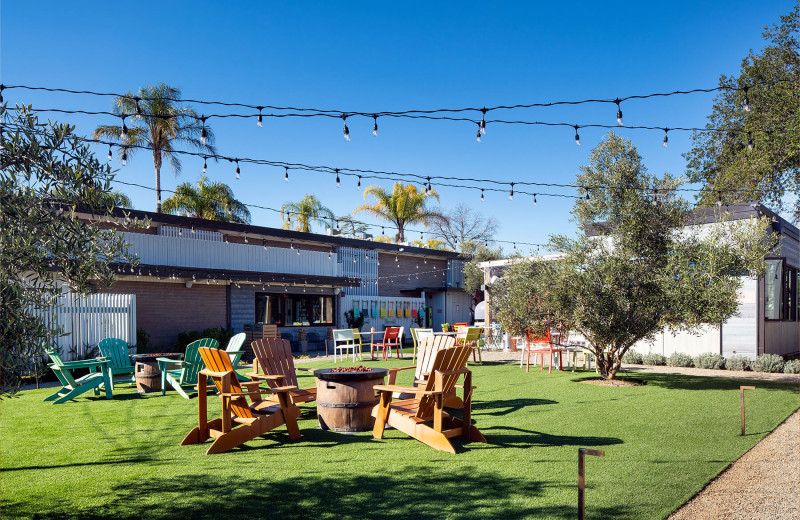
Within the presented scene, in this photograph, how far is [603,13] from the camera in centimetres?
1291

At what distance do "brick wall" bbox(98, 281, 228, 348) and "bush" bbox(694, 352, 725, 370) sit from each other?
47.3ft

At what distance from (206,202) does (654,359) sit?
20937 mm

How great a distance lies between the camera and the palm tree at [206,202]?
1076 inches

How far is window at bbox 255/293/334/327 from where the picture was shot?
21.8 m

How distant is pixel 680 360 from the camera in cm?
1452

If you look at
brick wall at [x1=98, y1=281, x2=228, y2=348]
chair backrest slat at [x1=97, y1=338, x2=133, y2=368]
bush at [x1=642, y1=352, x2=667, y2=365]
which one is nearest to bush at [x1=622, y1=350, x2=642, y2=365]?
bush at [x1=642, y1=352, x2=667, y2=365]

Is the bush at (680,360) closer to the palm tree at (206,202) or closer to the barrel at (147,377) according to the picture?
the barrel at (147,377)

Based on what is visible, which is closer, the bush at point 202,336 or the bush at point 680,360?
the bush at point 680,360

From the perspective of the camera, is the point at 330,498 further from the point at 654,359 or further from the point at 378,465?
the point at 654,359

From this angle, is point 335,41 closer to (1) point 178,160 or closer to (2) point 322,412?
(2) point 322,412

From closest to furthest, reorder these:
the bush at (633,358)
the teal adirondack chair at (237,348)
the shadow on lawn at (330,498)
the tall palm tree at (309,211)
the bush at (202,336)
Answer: the shadow on lawn at (330,498) < the teal adirondack chair at (237,348) < the bush at (633,358) < the bush at (202,336) < the tall palm tree at (309,211)

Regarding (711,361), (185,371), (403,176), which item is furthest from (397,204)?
(185,371)

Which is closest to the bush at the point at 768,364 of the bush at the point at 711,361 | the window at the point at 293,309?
the bush at the point at 711,361

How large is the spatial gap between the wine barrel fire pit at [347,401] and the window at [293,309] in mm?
15205
